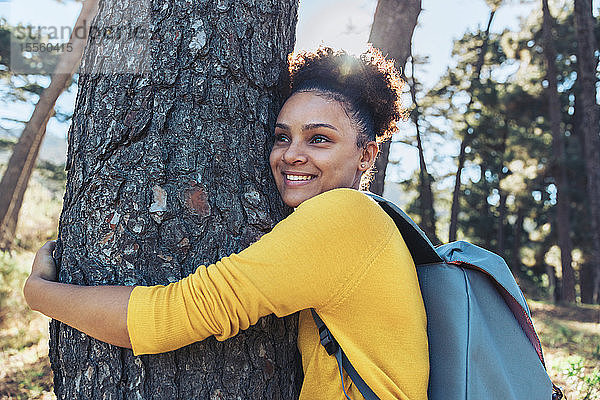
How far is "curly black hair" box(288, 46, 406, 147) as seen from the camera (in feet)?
6.15

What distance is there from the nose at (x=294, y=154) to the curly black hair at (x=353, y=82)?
0.23 m

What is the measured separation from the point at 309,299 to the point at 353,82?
2.99 ft

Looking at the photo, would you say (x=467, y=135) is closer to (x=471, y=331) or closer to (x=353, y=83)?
(x=353, y=83)

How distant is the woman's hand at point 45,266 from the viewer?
1.60 metres

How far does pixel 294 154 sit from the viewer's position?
175 centimetres

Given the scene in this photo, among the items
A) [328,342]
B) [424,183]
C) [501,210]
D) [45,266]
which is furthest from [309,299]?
[501,210]

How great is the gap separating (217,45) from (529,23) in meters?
18.9

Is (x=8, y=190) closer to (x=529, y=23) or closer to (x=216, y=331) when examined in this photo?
(x=216, y=331)

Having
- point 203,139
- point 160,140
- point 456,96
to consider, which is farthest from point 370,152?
point 456,96

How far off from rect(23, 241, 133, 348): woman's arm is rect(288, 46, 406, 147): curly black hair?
0.98 meters

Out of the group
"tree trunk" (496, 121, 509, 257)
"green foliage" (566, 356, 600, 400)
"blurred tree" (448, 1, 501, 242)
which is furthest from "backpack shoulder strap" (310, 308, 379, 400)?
"tree trunk" (496, 121, 509, 257)

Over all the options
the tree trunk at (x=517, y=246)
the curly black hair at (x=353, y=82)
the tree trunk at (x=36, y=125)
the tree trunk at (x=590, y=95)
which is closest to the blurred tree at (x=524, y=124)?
the tree trunk at (x=517, y=246)

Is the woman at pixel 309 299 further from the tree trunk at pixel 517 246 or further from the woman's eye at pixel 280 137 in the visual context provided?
the tree trunk at pixel 517 246

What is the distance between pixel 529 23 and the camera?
17.7m
